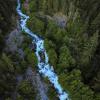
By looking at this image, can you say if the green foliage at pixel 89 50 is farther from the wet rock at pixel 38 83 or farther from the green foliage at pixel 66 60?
the wet rock at pixel 38 83

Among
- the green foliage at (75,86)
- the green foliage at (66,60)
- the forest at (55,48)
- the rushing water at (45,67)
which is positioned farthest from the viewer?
the green foliage at (66,60)

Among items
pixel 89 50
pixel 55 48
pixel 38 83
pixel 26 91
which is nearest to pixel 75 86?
pixel 38 83

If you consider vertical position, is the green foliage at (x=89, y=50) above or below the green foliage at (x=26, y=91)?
above

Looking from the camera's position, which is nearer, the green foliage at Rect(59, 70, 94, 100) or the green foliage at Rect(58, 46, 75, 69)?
the green foliage at Rect(59, 70, 94, 100)

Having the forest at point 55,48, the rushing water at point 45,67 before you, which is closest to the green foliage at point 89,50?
the forest at point 55,48

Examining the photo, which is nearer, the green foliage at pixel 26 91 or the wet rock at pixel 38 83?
the green foliage at pixel 26 91

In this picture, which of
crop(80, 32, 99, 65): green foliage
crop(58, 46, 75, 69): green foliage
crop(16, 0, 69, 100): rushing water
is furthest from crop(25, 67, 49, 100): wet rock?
crop(80, 32, 99, 65): green foliage

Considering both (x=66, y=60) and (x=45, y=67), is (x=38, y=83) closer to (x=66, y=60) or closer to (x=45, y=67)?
(x=45, y=67)

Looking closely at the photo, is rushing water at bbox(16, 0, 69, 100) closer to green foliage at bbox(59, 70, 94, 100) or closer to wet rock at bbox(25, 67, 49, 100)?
green foliage at bbox(59, 70, 94, 100)

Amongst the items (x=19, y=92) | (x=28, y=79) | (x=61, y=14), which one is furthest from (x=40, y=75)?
(x=61, y=14)
